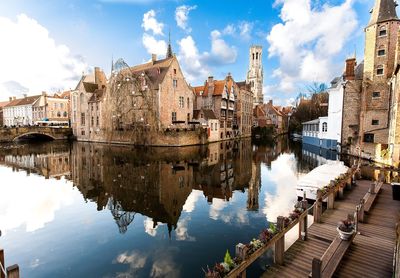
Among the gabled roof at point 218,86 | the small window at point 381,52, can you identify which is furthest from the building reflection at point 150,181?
the gabled roof at point 218,86

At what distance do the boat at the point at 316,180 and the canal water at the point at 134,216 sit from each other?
127 centimetres

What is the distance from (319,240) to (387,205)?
584 cm

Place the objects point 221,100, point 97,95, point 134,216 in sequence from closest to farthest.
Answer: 1. point 134,216
2. point 97,95
3. point 221,100

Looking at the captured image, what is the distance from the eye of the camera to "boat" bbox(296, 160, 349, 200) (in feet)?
41.2

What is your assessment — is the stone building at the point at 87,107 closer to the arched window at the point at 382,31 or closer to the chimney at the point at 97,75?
the chimney at the point at 97,75

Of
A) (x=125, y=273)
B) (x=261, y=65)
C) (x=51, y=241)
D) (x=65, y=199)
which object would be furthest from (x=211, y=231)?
(x=261, y=65)

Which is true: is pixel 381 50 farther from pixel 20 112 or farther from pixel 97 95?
pixel 20 112

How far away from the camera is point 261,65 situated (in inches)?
4601

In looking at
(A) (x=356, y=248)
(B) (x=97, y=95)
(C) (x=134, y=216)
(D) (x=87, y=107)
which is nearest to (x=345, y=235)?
(A) (x=356, y=248)

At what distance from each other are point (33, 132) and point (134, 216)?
52.1 m

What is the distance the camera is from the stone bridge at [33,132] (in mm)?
49062

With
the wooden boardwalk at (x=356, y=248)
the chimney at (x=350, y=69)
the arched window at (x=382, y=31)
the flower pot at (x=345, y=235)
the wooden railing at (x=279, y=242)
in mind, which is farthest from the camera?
the chimney at (x=350, y=69)

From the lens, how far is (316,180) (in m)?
13.2

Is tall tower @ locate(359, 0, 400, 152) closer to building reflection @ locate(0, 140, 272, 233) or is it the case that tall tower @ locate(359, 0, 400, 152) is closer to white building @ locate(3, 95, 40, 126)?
building reflection @ locate(0, 140, 272, 233)
